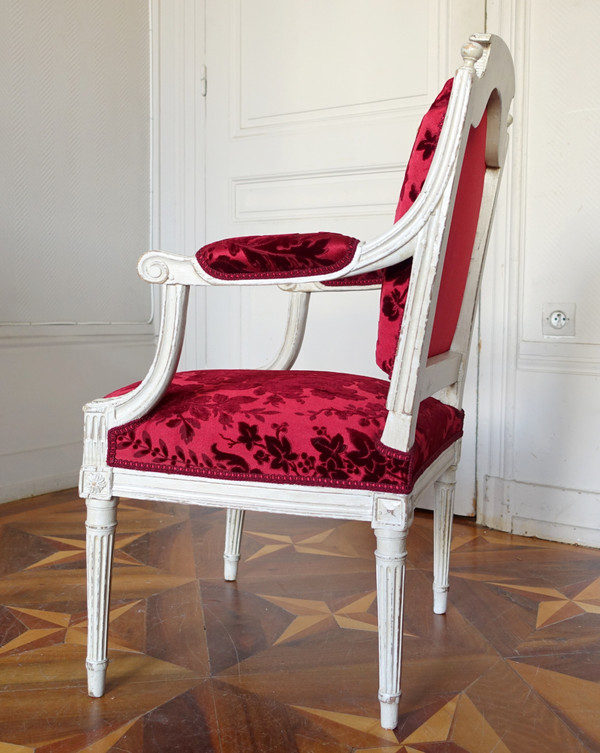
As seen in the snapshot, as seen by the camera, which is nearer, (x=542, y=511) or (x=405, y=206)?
(x=405, y=206)

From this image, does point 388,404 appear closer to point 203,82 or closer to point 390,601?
point 390,601

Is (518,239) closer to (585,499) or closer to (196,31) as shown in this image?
(585,499)

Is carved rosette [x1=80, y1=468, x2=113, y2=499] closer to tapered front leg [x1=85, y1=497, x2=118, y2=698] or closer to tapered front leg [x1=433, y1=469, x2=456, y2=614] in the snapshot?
tapered front leg [x1=85, y1=497, x2=118, y2=698]

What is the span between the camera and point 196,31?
2.66 meters

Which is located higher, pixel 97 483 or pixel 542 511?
pixel 97 483

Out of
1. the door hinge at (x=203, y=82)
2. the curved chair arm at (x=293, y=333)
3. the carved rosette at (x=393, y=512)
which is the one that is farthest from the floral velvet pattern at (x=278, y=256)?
the door hinge at (x=203, y=82)

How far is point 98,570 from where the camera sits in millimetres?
1118

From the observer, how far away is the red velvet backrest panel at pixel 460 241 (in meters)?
1.11

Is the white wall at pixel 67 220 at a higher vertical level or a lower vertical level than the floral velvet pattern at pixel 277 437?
higher

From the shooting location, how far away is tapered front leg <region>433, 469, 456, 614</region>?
56.6 inches

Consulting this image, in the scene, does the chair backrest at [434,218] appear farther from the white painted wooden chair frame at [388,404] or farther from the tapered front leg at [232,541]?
the tapered front leg at [232,541]

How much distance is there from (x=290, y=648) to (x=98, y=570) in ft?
1.38

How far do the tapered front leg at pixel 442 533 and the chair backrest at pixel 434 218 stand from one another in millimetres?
315

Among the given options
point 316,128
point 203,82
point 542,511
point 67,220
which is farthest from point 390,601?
point 203,82
